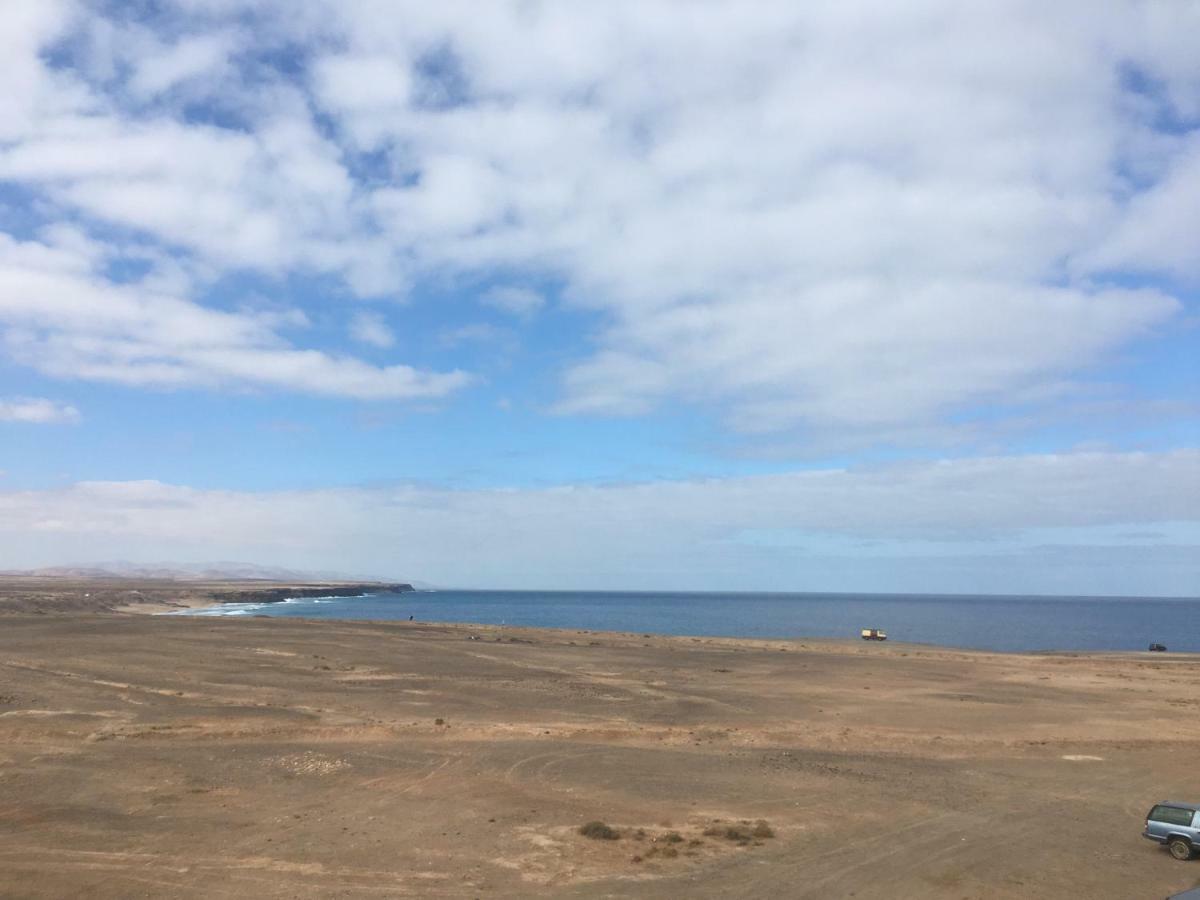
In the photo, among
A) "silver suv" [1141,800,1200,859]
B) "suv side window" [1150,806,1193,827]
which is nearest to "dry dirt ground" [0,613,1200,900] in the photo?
"silver suv" [1141,800,1200,859]

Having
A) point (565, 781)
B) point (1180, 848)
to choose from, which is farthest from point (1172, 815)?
point (565, 781)

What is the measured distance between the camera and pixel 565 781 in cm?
3058

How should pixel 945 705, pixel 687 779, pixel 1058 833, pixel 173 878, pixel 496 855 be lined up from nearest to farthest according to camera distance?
1. pixel 173 878
2. pixel 496 855
3. pixel 1058 833
4. pixel 687 779
5. pixel 945 705

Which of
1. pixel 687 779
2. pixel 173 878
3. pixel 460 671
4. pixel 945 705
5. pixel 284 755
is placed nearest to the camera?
pixel 173 878

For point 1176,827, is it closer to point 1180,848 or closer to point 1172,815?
point 1172,815

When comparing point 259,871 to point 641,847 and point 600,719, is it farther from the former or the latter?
point 600,719

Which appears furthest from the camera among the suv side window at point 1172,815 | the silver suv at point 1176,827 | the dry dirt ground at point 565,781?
the suv side window at point 1172,815

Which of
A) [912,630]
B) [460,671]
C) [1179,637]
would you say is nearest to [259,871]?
[460,671]

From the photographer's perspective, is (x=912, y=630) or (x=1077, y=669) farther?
(x=912, y=630)

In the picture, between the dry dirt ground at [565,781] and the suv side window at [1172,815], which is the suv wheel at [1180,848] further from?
the suv side window at [1172,815]

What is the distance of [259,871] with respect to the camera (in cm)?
2127

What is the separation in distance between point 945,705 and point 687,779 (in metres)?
27.3

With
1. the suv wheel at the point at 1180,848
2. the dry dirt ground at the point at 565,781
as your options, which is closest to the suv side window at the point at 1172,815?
the suv wheel at the point at 1180,848

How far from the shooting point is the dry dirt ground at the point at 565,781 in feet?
70.4
